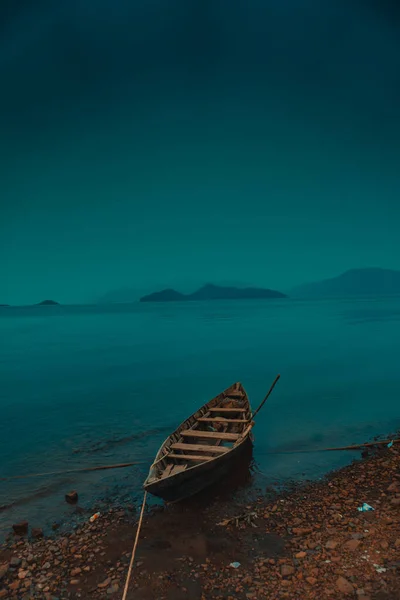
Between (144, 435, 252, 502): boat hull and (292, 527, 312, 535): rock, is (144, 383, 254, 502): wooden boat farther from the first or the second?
(292, 527, 312, 535): rock

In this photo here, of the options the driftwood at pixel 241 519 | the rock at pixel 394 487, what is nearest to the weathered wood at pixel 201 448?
the driftwood at pixel 241 519

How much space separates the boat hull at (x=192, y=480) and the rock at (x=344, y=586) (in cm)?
413

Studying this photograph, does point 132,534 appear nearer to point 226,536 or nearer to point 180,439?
point 226,536

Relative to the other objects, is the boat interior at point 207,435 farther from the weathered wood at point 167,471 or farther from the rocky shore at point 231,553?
the rocky shore at point 231,553

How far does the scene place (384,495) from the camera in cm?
1126

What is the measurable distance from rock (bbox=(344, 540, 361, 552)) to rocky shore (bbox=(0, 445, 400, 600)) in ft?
0.07

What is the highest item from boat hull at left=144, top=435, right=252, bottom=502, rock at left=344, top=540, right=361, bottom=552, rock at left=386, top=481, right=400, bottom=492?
boat hull at left=144, top=435, right=252, bottom=502

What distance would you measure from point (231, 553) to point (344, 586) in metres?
2.48

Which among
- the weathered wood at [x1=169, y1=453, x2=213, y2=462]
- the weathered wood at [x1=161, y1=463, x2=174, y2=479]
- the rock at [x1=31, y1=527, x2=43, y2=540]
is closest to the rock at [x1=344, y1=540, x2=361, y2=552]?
the weathered wood at [x1=169, y1=453, x2=213, y2=462]

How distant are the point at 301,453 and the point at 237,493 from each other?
424 cm

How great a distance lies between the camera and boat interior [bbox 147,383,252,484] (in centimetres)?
1171

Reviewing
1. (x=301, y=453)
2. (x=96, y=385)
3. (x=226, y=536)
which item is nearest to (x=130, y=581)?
(x=226, y=536)

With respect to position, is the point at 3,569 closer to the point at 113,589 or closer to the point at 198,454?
the point at 113,589

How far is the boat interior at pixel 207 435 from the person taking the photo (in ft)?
38.4
